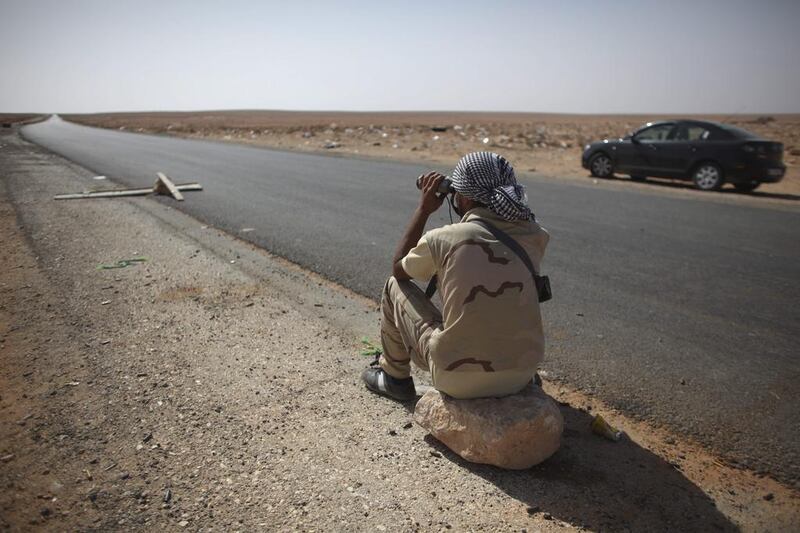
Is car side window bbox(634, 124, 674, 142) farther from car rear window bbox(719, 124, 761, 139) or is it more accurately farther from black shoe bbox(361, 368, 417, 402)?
black shoe bbox(361, 368, 417, 402)

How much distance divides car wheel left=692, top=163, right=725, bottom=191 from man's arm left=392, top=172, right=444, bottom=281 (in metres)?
12.3

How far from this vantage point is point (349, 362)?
3.83m

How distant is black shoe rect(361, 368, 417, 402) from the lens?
3.30 m

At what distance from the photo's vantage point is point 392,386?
330 cm

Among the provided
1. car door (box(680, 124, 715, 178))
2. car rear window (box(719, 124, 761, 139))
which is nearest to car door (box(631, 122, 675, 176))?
car door (box(680, 124, 715, 178))

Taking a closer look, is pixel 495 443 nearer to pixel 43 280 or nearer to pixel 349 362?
pixel 349 362

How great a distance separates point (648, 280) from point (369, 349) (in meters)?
3.47

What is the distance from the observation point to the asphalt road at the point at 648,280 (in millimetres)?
3418

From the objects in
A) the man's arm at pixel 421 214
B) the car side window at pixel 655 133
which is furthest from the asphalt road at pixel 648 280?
the car side window at pixel 655 133

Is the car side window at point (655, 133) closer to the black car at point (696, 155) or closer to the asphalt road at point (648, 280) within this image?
the black car at point (696, 155)

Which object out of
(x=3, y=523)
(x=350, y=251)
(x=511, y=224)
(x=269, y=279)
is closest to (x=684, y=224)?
(x=350, y=251)

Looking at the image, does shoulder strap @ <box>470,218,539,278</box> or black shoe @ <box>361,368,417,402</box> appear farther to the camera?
black shoe @ <box>361,368,417,402</box>

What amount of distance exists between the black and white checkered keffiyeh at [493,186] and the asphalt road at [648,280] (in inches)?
65.0

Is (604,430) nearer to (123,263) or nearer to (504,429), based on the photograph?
(504,429)
